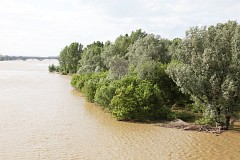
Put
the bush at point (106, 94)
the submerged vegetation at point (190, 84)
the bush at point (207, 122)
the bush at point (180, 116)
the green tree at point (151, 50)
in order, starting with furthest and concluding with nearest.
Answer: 1. the green tree at point (151, 50)
2. the bush at point (106, 94)
3. the bush at point (180, 116)
4. the bush at point (207, 122)
5. the submerged vegetation at point (190, 84)

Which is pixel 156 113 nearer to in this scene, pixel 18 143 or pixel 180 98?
pixel 180 98

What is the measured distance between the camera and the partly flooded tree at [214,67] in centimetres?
2478

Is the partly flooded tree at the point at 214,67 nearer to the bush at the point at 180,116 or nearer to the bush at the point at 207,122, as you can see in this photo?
the bush at the point at 207,122

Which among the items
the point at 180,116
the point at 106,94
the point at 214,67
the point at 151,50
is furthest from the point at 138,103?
the point at 151,50

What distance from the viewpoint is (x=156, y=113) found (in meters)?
30.2

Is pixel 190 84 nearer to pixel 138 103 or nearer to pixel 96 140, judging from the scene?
pixel 138 103

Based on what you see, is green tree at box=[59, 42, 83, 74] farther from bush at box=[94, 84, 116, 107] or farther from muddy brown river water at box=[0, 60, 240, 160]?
muddy brown river water at box=[0, 60, 240, 160]

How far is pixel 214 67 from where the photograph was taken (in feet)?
83.8

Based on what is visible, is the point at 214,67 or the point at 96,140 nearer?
the point at 96,140

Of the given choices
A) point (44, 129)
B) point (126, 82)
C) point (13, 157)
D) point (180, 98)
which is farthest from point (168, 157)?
point (180, 98)

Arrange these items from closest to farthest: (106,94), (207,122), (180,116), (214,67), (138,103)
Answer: (214,67) < (207,122) < (138,103) < (180,116) < (106,94)

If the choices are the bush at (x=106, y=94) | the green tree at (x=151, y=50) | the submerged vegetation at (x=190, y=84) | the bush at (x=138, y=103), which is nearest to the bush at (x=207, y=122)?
the submerged vegetation at (x=190, y=84)

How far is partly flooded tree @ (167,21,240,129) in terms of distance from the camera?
81.3 ft

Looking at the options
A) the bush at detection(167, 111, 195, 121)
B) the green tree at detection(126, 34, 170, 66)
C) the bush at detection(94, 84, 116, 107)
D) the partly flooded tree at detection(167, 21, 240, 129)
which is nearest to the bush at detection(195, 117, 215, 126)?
the partly flooded tree at detection(167, 21, 240, 129)
